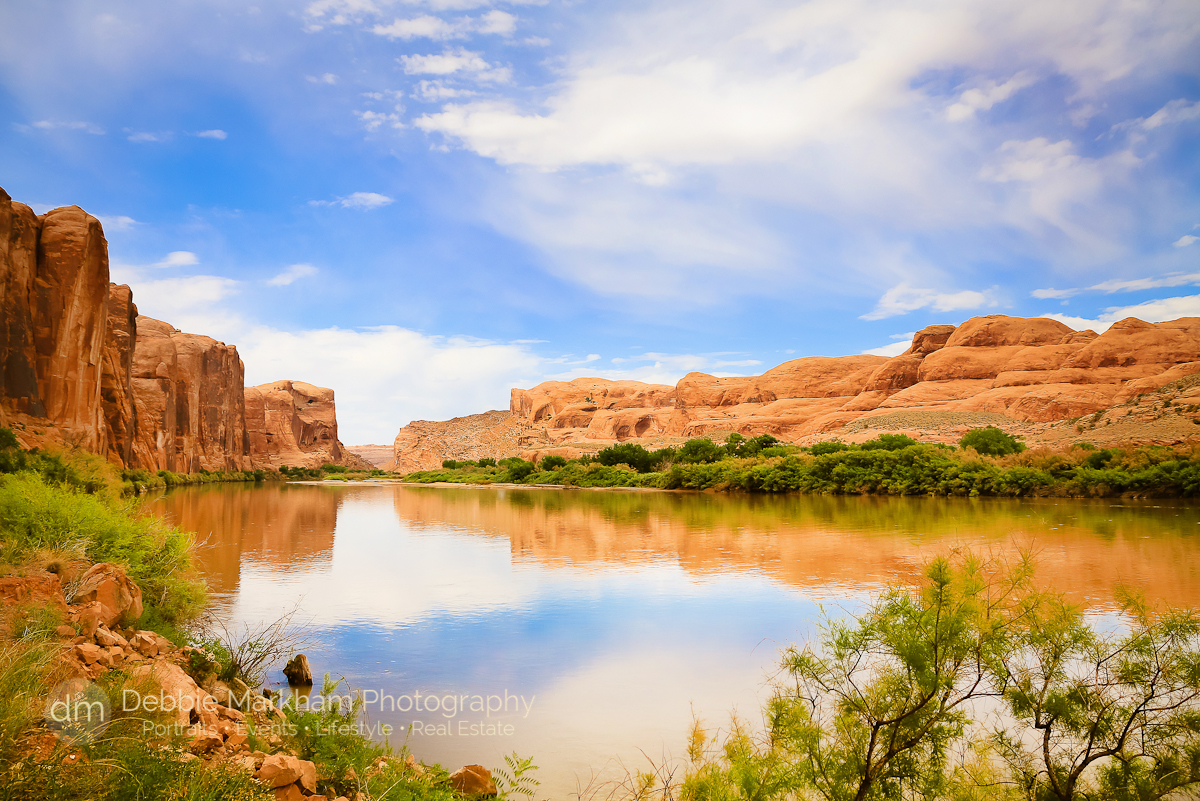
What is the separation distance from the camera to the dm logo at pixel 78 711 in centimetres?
305

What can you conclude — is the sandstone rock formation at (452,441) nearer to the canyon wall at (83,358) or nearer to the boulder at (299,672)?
the canyon wall at (83,358)

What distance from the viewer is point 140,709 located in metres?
3.50

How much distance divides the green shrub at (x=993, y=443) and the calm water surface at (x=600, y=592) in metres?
15.7

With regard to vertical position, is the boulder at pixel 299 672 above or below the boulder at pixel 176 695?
below

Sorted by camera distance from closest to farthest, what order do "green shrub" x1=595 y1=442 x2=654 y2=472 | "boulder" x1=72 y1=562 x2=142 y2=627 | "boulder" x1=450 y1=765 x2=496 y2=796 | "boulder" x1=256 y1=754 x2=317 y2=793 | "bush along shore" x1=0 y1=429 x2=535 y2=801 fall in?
"bush along shore" x1=0 y1=429 x2=535 y2=801
"boulder" x1=256 y1=754 x2=317 y2=793
"boulder" x1=450 y1=765 x2=496 y2=796
"boulder" x1=72 y1=562 x2=142 y2=627
"green shrub" x1=595 y1=442 x2=654 y2=472

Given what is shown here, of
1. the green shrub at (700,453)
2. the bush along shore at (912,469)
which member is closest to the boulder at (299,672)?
the bush along shore at (912,469)

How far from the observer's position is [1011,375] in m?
60.7

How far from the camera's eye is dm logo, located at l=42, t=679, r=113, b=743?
305 centimetres

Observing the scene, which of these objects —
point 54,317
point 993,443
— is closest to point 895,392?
point 993,443

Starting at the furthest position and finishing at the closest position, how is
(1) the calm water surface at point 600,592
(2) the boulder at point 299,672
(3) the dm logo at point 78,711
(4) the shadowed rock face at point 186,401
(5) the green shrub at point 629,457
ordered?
(5) the green shrub at point 629,457
(4) the shadowed rock face at point 186,401
(2) the boulder at point 299,672
(1) the calm water surface at point 600,592
(3) the dm logo at point 78,711

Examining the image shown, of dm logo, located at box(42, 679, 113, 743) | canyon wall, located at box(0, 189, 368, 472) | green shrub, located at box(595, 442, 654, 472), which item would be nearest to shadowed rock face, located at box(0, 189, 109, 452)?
canyon wall, located at box(0, 189, 368, 472)

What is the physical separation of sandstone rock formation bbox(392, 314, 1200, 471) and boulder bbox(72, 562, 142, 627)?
5488 cm

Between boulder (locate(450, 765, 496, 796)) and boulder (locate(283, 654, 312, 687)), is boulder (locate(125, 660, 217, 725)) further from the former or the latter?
boulder (locate(283, 654, 312, 687))

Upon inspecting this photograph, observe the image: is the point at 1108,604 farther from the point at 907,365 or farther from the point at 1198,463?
the point at 907,365
